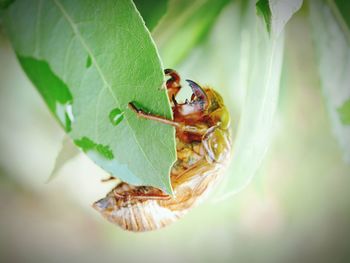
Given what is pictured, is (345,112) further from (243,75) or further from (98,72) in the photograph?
(98,72)

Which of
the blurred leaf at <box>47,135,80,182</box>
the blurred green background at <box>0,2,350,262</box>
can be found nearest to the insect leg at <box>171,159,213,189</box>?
the blurred leaf at <box>47,135,80,182</box>

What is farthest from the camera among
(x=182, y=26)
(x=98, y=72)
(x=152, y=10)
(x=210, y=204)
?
(x=210, y=204)

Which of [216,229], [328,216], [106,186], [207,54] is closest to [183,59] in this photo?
[207,54]

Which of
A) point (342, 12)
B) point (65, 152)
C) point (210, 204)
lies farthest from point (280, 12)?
point (210, 204)

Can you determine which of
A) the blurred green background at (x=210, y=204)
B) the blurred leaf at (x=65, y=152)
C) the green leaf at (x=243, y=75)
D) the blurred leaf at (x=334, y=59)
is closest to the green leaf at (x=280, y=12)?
the green leaf at (x=243, y=75)

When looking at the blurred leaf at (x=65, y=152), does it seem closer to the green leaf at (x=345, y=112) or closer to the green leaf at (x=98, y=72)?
the green leaf at (x=98, y=72)

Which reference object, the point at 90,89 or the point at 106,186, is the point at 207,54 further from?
the point at 106,186

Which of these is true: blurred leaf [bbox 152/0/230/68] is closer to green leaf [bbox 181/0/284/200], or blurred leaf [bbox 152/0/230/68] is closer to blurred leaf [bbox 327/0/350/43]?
green leaf [bbox 181/0/284/200]
